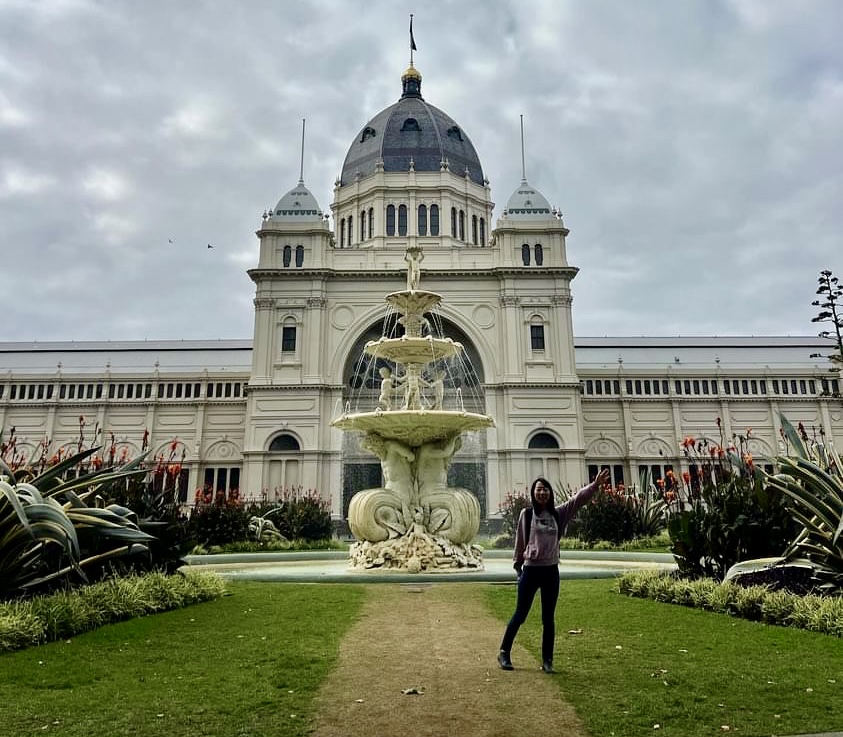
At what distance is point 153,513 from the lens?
1270cm

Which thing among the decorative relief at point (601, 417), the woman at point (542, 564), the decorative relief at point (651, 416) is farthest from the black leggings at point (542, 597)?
the decorative relief at point (651, 416)

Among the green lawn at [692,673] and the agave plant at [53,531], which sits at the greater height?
the agave plant at [53,531]

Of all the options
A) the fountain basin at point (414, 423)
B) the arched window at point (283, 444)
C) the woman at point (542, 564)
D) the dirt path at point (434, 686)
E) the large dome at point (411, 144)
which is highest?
the large dome at point (411, 144)

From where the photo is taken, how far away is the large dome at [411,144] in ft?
184

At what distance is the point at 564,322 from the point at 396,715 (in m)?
43.1

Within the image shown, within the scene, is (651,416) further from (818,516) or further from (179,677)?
(179,677)

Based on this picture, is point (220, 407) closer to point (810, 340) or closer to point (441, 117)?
point (441, 117)

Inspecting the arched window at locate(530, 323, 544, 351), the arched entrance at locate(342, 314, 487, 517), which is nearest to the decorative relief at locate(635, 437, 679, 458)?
the arched window at locate(530, 323, 544, 351)

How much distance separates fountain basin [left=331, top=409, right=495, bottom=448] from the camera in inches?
603

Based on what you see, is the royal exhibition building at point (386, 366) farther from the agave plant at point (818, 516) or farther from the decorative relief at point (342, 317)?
the agave plant at point (818, 516)

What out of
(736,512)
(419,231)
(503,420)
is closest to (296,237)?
(419,231)

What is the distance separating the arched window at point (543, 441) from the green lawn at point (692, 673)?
3516 cm

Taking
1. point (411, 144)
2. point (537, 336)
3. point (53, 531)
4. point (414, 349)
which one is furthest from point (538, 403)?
point (53, 531)

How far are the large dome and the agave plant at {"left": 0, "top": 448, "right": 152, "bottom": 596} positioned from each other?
48.9 metres
